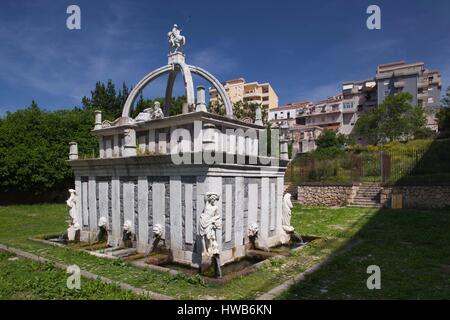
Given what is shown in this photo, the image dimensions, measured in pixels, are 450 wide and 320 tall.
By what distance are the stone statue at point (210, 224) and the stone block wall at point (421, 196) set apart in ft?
54.3

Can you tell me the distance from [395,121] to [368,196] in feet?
99.4

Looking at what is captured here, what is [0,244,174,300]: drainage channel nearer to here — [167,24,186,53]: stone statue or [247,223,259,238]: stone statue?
[247,223,259,238]: stone statue

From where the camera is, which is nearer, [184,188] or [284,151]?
[184,188]

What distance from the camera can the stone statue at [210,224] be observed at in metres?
7.00

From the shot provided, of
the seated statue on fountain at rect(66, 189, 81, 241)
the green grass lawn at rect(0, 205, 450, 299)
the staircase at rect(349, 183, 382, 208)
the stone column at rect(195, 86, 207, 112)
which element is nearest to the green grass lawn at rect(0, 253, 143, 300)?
the green grass lawn at rect(0, 205, 450, 299)

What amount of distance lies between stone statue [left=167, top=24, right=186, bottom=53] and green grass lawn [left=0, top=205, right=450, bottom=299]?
7.02 m

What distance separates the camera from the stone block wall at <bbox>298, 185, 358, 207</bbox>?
22.2 meters

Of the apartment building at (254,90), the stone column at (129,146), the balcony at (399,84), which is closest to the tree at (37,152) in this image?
the stone column at (129,146)

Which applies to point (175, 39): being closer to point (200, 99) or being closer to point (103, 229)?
point (200, 99)

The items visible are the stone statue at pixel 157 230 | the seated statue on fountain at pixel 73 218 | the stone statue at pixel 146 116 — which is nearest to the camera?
the stone statue at pixel 157 230

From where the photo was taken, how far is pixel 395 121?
4662 cm

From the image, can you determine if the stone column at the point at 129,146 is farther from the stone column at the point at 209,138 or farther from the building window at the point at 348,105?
the building window at the point at 348,105

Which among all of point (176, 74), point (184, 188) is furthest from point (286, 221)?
point (176, 74)

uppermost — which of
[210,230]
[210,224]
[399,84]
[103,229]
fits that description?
[399,84]
